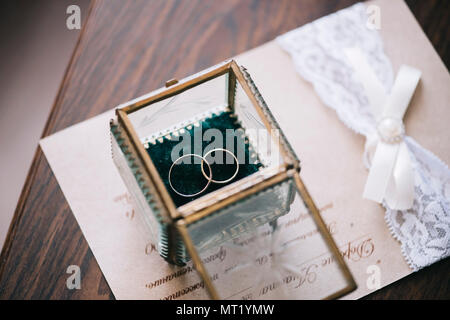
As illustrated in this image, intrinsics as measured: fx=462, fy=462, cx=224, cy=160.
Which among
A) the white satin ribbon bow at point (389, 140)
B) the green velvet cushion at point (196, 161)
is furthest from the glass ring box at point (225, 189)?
the white satin ribbon bow at point (389, 140)

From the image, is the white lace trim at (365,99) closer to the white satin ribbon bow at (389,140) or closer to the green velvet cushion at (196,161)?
the white satin ribbon bow at (389,140)

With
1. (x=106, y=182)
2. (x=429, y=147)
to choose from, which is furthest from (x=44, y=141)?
(x=429, y=147)

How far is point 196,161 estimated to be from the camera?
0.64 metres

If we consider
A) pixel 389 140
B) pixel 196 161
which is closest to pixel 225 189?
pixel 196 161

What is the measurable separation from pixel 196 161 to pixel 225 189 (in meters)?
0.13

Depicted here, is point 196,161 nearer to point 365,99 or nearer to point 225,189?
point 225,189

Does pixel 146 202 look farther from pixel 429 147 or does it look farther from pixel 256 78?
pixel 429 147

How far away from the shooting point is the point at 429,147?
77 centimetres

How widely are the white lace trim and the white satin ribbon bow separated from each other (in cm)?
2

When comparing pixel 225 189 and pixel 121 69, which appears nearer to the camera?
pixel 225 189

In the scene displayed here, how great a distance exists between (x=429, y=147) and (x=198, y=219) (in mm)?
461

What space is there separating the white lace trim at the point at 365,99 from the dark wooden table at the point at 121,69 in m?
0.03

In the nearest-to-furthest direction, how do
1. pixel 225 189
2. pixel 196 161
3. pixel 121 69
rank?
pixel 225 189 → pixel 196 161 → pixel 121 69

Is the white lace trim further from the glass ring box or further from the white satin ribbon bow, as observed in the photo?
the glass ring box
